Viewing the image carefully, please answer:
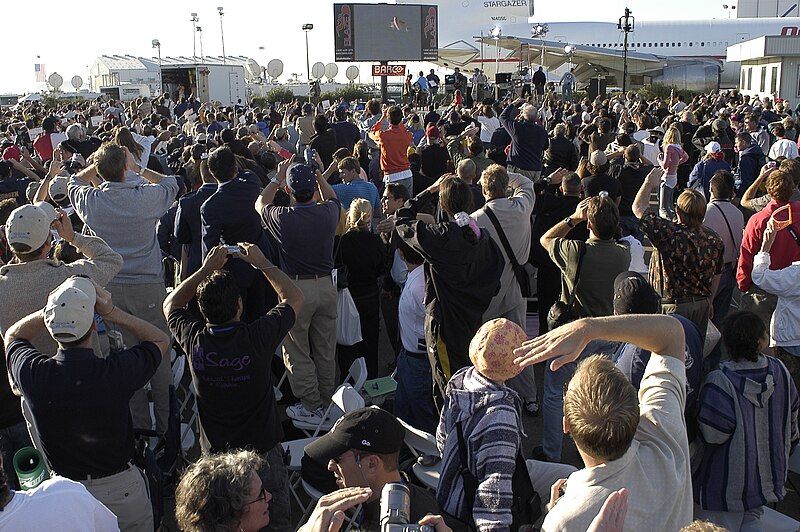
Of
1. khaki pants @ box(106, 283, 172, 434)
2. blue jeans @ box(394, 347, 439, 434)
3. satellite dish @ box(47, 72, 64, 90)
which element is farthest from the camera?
satellite dish @ box(47, 72, 64, 90)

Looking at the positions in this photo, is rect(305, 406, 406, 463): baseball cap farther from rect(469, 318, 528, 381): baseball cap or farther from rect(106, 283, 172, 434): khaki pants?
rect(106, 283, 172, 434): khaki pants

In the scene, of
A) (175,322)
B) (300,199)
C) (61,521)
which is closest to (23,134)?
(300,199)

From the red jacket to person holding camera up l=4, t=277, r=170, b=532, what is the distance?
4078 mm

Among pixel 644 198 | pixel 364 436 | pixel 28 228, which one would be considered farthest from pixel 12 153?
pixel 364 436

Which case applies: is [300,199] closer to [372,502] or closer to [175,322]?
[175,322]

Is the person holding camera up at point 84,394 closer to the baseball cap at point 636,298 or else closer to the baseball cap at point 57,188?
the baseball cap at point 636,298

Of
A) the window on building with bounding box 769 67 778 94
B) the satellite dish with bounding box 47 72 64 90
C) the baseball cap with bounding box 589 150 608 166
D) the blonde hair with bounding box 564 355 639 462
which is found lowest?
the blonde hair with bounding box 564 355 639 462

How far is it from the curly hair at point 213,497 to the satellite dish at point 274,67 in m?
49.1

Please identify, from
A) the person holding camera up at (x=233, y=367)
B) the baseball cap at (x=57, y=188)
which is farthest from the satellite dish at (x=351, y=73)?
the person holding camera up at (x=233, y=367)

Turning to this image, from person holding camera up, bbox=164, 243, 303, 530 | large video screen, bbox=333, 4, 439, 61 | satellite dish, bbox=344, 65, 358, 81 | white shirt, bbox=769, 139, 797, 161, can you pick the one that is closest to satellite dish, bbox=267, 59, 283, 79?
satellite dish, bbox=344, 65, 358, 81

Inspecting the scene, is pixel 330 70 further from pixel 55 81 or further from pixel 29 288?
pixel 29 288

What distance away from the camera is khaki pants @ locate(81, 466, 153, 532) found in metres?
3.07

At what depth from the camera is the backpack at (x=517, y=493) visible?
2656mm

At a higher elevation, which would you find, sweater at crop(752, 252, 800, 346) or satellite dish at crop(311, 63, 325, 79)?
satellite dish at crop(311, 63, 325, 79)
